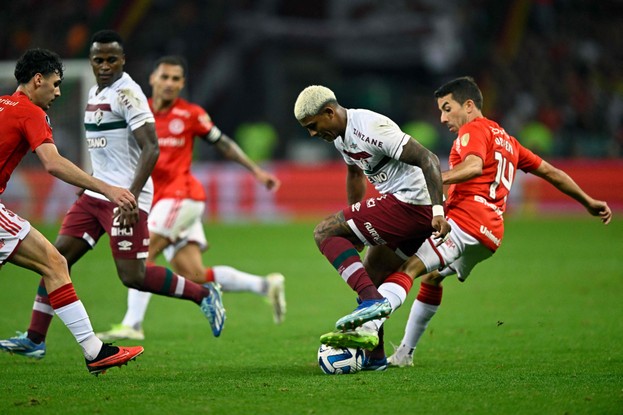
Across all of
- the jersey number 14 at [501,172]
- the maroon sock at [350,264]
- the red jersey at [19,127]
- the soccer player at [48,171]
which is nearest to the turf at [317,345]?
the soccer player at [48,171]

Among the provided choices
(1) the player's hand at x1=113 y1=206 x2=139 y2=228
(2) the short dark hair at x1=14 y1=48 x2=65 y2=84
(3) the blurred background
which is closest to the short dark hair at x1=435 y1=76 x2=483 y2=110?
(1) the player's hand at x1=113 y1=206 x2=139 y2=228

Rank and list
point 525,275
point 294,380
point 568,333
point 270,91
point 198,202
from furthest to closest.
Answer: point 270,91
point 525,275
point 198,202
point 568,333
point 294,380

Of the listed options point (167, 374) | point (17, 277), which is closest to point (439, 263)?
point (167, 374)

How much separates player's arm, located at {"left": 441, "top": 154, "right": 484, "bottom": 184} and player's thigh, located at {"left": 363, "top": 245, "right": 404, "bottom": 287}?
83 centimetres

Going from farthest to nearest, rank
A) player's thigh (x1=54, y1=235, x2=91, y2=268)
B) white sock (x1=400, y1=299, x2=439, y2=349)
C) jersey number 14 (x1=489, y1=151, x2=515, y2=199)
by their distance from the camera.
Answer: player's thigh (x1=54, y1=235, x2=91, y2=268), white sock (x1=400, y1=299, x2=439, y2=349), jersey number 14 (x1=489, y1=151, x2=515, y2=199)

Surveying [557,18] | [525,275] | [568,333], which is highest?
[557,18]

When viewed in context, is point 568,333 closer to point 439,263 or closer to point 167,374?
point 439,263

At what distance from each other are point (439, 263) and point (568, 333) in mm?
2475

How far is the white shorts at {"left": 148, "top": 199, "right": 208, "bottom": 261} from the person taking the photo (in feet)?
31.2

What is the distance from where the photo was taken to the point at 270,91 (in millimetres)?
29578

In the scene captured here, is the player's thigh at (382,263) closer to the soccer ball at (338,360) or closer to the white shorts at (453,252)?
the white shorts at (453,252)

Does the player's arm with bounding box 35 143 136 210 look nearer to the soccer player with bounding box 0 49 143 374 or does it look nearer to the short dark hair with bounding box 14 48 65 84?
the soccer player with bounding box 0 49 143 374

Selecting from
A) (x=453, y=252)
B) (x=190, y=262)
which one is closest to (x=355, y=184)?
(x=453, y=252)

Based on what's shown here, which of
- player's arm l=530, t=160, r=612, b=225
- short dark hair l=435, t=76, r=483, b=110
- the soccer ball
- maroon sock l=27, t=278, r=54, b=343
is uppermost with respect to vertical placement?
short dark hair l=435, t=76, r=483, b=110
